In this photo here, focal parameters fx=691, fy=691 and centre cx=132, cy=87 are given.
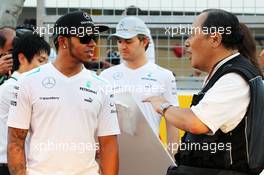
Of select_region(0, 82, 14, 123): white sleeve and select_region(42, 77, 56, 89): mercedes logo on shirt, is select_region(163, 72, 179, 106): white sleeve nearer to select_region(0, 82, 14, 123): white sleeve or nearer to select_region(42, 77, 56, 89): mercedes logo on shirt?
select_region(0, 82, 14, 123): white sleeve

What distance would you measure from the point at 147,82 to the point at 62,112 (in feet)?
6.37

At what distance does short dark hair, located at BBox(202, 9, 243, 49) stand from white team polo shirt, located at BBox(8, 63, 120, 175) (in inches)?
30.9

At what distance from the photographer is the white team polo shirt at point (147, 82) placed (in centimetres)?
559

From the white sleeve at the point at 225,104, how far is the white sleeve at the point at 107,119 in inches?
29.4

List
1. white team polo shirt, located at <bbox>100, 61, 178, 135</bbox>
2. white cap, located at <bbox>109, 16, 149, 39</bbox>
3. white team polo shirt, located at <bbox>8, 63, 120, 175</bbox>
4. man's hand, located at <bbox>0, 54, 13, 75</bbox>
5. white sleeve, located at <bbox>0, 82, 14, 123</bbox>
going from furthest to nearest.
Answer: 1. white cap, located at <bbox>109, 16, 149, 39</bbox>
2. white team polo shirt, located at <bbox>100, 61, 178, 135</bbox>
3. man's hand, located at <bbox>0, 54, 13, 75</bbox>
4. white sleeve, located at <bbox>0, 82, 14, 123</bbox>
5. white team polo shirt, located at <bbox>8, 63, 120, 175</bbox>

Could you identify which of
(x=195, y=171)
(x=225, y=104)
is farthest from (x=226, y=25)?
(x=195, y=171)

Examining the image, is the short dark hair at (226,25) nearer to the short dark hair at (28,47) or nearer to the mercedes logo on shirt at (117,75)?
the short dark hair at (28,47)

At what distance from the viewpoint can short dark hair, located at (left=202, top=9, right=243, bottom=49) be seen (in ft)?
11.9

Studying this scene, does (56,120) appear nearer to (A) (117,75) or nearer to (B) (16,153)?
(B) (16,153)

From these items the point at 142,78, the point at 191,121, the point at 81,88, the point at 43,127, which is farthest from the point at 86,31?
the point at 142,78

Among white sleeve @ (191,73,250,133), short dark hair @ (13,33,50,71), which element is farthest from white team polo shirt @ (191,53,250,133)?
short dark hair @ (13,33,50,71)

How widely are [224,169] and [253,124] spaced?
0.92ft

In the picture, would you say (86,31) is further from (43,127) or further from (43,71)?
(43,127)

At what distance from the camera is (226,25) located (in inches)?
144
